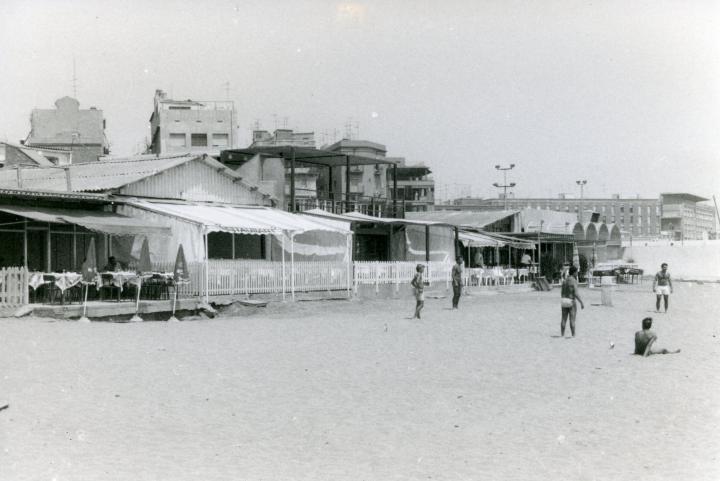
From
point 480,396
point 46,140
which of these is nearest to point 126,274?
point 480,396

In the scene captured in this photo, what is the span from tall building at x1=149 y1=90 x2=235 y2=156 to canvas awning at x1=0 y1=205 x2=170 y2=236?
169ft

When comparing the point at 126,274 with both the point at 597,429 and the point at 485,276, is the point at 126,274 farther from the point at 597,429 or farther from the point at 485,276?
the point at 485,276

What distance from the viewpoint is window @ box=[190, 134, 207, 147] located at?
7388cm

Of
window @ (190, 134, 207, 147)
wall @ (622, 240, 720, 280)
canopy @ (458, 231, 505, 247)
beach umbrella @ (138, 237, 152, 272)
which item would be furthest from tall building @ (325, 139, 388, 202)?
beach umbrella @ (138, 237, 152, 272)

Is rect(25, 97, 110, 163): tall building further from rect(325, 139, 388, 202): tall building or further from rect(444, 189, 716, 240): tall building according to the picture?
rect(444, 189, 716, 240): tall building

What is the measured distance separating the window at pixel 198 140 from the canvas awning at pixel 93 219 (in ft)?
170

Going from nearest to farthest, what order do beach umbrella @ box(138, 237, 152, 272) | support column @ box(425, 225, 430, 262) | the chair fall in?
the chair → beach umbrella @ box(138, 237, 152, 272) → support column @ box(425, 225, 430, 262)

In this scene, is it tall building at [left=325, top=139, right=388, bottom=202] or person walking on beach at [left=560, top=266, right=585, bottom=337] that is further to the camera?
tall building at [left=325, top=139, right=388, bottom=202]

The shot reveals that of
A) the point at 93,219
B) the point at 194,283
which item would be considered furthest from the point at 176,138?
the point at 93,219

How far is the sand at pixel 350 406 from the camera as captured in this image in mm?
6910

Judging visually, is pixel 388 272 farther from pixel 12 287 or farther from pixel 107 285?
pixel 12 287

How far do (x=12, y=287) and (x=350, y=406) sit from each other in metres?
11.9

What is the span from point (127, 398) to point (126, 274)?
36.6 ft

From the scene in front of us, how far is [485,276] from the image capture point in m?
35.1
